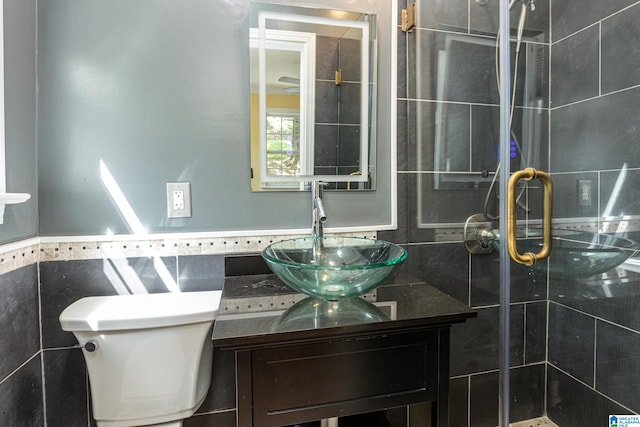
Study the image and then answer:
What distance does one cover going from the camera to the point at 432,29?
133 centimetres

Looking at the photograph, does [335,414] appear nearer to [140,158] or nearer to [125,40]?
[140,158]

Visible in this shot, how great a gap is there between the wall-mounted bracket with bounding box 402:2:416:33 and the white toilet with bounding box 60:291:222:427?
1309mm

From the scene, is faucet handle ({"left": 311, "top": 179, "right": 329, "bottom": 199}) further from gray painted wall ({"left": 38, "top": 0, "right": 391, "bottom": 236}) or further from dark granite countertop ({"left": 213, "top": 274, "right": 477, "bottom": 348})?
dark granite countertop ({"left": 213, "top": 274, "right": 477, "bottom": 348})

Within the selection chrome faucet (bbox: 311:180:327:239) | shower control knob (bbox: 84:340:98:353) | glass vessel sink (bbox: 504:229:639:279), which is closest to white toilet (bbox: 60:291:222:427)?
shower control knob (bbox: 84:340:98:353)

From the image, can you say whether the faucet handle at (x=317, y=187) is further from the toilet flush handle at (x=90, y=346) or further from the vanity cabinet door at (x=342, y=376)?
the toilet flush handle at (x=90, y=346)

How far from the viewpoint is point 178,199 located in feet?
3.94

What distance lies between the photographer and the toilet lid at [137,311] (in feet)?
3.04

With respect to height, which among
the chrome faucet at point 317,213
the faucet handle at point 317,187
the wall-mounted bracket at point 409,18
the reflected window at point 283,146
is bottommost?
the chrome faucet at point 317,213

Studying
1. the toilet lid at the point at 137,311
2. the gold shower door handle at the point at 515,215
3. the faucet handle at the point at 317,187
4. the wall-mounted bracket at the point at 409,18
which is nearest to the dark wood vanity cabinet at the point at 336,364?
Answer: the toilet lid at the point at 137,311

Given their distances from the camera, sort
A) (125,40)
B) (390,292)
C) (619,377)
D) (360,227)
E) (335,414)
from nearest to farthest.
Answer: (335,414) < (390,292) < (125,40) < (619,377) < (360,227)

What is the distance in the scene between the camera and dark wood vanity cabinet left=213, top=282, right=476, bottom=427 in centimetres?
75

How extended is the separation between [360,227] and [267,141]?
1.65 ft

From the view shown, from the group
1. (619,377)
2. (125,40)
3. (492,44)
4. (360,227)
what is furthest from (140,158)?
(619,377)

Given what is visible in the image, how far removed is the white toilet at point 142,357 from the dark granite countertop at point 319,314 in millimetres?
163
